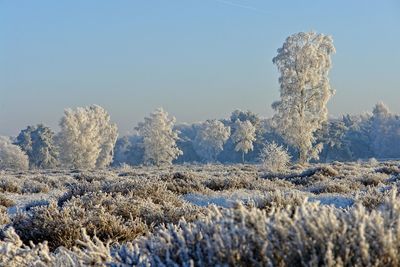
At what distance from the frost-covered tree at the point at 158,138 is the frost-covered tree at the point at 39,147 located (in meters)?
26.6

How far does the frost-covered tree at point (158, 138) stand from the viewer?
2574 inches

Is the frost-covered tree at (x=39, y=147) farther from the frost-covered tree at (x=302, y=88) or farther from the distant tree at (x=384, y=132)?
the distant tree at (x=384, y=132)

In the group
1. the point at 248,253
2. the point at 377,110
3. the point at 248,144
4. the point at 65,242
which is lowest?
the point at 65,242

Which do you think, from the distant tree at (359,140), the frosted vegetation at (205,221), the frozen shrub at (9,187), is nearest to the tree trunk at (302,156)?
the frosted vegetation at (205,221)

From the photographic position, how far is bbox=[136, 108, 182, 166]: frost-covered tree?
6538 cm

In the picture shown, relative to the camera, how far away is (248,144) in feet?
236

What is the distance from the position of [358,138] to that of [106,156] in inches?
1998

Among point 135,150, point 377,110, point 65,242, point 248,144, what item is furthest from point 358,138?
point 65,242

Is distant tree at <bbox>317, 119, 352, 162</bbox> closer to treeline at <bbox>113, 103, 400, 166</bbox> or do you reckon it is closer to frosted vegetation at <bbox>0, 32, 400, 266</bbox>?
treeline at <bbox>113, 103, 400, 166</bbox>

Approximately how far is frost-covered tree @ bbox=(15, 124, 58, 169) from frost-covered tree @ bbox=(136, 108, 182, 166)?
26605mm

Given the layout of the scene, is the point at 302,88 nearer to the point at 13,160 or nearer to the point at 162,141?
the point at 162,141

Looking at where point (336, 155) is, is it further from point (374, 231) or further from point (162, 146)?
point (374, 231)

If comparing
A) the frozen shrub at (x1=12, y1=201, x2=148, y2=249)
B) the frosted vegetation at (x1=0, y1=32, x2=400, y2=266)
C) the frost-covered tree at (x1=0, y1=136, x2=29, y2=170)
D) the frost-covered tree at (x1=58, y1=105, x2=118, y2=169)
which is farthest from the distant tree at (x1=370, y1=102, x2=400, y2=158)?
the frozen shrub at (x1=12, y1=201, x2=148, y2=249)

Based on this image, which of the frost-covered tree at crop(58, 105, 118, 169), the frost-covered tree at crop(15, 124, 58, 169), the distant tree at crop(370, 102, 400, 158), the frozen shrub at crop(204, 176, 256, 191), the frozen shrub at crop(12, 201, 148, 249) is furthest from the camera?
the distant tree at crop(370, 102, 400, 158)
